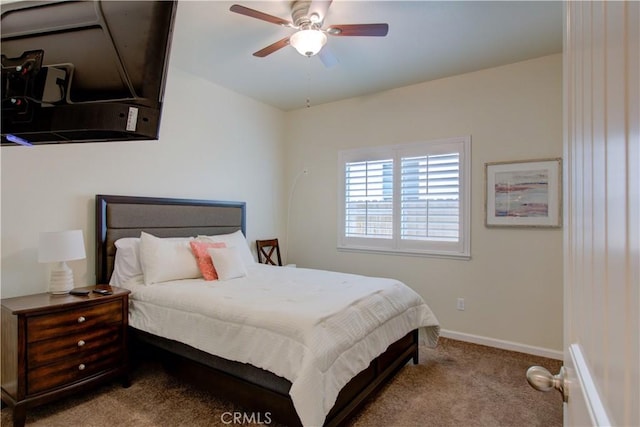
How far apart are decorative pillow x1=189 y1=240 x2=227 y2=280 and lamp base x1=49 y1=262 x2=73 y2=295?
3.07 feet

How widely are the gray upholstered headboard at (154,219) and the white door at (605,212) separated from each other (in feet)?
10.6

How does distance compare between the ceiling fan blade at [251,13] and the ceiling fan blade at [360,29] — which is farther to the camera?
the ceiling fan blade at [360,29]

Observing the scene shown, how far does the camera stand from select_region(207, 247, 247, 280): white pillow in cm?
299

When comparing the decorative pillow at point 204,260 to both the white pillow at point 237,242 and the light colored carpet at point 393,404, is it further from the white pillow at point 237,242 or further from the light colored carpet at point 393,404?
the light colored carpet at point 393,404

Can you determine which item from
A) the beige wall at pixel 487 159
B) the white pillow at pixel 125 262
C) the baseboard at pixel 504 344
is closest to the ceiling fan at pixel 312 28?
the beige wall at pixel 487 159

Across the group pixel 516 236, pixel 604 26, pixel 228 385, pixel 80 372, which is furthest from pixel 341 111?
pixel 604 26

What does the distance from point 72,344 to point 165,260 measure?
854 mm

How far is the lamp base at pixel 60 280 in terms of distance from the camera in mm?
2469

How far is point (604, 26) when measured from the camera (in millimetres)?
451

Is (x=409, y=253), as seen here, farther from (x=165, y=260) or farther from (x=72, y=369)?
(x=72, y=369)

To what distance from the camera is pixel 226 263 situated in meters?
3.03

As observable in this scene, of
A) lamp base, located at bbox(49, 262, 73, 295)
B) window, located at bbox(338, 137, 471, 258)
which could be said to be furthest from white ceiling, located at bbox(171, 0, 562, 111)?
lamp base, located at bbox(49, 262, 73, 295)

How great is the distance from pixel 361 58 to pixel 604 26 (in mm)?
3013

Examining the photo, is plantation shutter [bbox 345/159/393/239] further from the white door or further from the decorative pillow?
the white door
